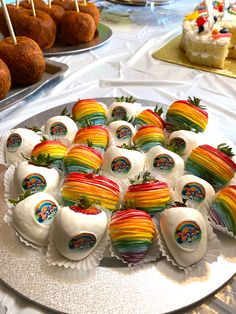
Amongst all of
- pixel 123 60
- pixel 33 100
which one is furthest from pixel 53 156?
pixel 123 60

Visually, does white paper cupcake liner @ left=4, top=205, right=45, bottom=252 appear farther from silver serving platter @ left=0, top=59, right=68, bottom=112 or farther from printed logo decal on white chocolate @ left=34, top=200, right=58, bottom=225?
silver serving platter @ left=0, top=59, right=68, bottom=112

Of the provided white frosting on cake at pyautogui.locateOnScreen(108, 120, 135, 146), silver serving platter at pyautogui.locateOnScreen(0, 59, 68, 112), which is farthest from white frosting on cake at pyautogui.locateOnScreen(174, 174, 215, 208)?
silver serving platter at pyautogui.locateOnScreen(0, 59, 68, 112)

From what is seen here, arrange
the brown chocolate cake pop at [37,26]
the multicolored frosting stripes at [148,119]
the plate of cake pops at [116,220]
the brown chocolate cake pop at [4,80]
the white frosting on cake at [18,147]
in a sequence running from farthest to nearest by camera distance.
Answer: the brown chocolate cake pop at [37,26] → the brown chocolate cake pop at [4,80] → the multicolored frosting stripes at [148,119] → the white frosting on cake at [18,147] → the plate of cake pops at [116,220]

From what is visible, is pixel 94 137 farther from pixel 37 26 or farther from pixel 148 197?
pixel 37 26

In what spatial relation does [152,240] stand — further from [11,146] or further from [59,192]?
[11,146]

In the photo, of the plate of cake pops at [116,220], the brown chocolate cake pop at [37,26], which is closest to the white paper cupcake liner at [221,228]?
the plate of cake pops at [116,220]

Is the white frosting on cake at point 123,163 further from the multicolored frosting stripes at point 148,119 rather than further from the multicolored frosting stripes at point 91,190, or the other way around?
the multicolored frosting stripes at point 148,119
